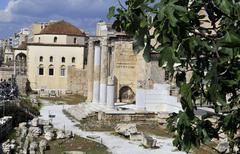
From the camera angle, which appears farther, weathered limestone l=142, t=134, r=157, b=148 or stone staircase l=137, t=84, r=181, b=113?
stone staircase l=137, t=84, r=181, b=113

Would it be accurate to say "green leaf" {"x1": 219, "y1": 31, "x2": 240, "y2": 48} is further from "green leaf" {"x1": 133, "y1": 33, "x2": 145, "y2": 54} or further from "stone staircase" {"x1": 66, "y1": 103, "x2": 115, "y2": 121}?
"stone staircase" {"x1": 66, "y1": 103, "x2": 115, "y2": 121}

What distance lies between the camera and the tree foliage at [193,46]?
3.51 m

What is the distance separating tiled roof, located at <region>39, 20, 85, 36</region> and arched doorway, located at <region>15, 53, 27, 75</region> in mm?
6620

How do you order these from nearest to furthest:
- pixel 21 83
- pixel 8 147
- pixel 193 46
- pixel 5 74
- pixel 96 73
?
pixel 193 46, pixel 8 147, pixel 96 73, pixel 21 83, pixel 5 74

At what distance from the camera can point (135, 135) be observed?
24375 millimetres

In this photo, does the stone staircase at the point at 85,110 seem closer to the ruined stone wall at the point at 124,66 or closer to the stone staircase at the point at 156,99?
the stone staircase at the point at 156,99

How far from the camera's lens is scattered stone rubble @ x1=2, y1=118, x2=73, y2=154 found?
71.4ft

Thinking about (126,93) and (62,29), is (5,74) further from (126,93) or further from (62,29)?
(126,93)

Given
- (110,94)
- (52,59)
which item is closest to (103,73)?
(110,94)

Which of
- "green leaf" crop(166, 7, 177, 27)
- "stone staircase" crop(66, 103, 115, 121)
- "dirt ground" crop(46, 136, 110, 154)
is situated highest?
"green leaf" crop(166, 7, 177, 27)

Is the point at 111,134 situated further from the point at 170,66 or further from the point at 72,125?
the point at 170,66

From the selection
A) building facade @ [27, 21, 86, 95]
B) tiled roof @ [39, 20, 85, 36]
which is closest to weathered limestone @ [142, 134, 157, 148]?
building facade @ [27, 21, 86, 95]

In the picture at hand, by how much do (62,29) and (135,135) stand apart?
130 feet

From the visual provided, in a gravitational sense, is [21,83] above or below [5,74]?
below
